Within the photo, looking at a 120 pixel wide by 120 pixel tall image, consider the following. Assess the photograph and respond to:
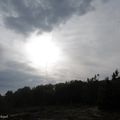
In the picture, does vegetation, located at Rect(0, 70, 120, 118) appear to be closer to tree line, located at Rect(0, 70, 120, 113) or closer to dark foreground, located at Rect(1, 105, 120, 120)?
tree line, located at Rect(0, 70, 120, 113)

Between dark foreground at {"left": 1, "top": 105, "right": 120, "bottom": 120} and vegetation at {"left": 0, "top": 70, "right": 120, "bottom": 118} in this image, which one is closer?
dark foreground at {"left": 1, "top": 105, "right": 120, "bottom": 120}

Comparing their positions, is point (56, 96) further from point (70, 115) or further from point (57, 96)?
point (70, 115)

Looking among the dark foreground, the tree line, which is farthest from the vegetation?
the dark foreground

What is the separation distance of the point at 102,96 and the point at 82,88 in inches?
1483

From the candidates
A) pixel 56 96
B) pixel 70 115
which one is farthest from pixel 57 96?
pixel 70 115

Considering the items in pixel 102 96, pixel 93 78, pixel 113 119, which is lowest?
pixel 113 119

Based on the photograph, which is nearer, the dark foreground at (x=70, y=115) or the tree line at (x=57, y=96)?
the dark foreground at (x=70, y=115)

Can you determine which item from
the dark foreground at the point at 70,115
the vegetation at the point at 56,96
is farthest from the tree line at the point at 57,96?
the dark foreground at the point at 70,115

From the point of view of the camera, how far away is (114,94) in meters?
92.5

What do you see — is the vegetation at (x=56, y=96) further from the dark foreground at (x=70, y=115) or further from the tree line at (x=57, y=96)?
the dark foreground at (x=70, y=115)

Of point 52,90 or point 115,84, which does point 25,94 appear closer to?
point 52,90

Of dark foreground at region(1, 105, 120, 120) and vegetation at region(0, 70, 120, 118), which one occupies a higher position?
vegetation at region(0, 70, 120, 118)

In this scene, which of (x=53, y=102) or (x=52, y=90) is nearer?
(x=53, y=102)

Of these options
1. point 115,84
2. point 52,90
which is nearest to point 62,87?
point 52,90
